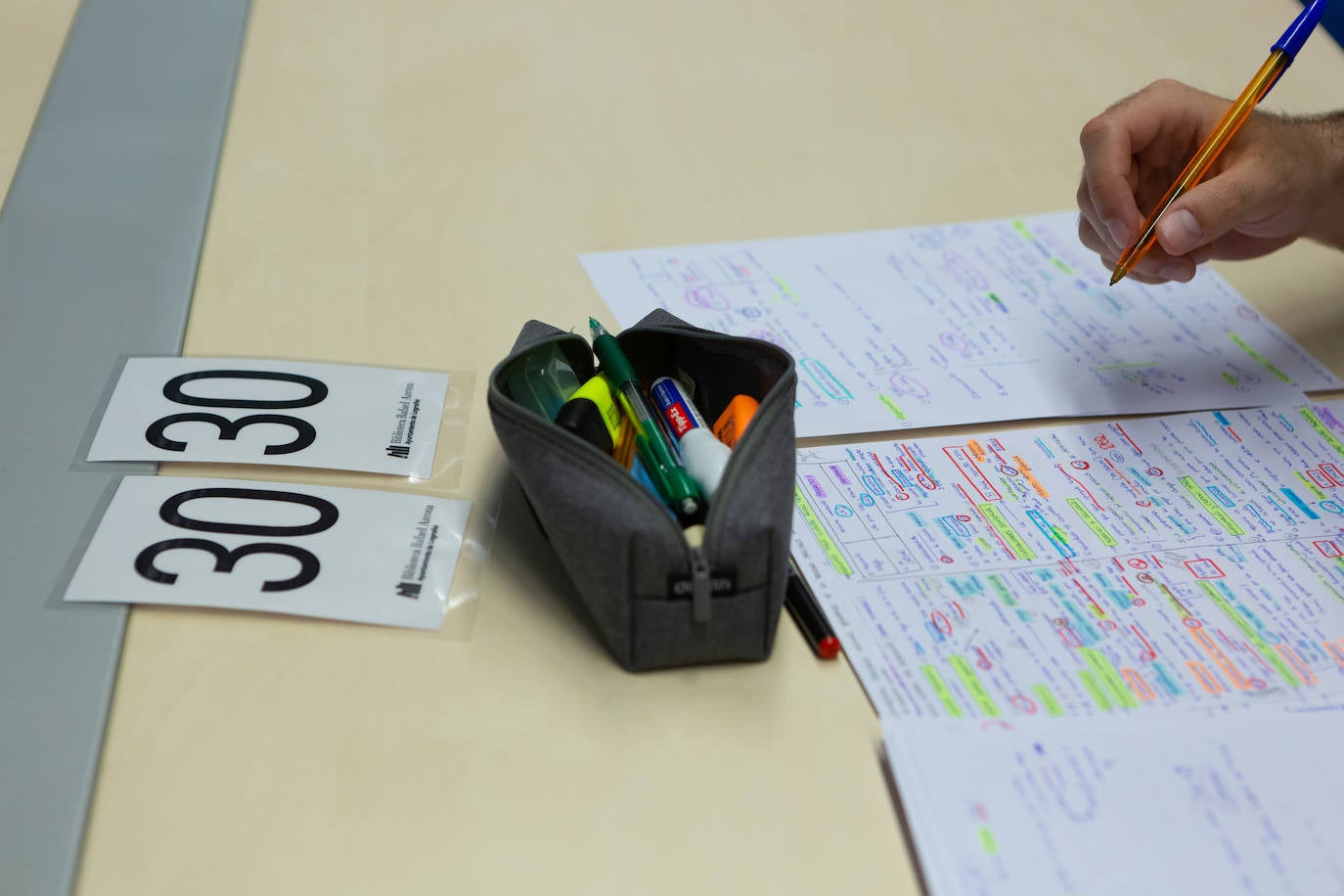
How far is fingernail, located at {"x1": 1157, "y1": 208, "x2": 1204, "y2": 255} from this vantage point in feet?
2.30

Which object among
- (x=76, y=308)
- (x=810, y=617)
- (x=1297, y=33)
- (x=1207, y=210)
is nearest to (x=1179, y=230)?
(x=1207, y=210)

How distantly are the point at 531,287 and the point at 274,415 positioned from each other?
223mm

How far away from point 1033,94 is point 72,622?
952 mm

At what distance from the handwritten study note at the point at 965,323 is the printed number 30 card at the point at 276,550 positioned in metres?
0.25

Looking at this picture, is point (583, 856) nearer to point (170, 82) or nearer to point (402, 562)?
point (402, 562)

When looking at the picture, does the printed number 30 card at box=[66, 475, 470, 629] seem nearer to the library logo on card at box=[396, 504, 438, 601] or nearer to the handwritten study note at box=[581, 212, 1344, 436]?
the library logo on card at box=[396, 504, 438, 601]

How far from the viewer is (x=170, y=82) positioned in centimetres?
103

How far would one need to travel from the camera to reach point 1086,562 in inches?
24.3

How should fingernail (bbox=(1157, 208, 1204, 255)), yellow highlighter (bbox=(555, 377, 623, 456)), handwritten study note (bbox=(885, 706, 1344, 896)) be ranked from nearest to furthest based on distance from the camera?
1. handwritten study note (bbox=(885, 706, 1344, 896))
2. yellow highlighter (bbox=(555, 377, 623, 456))
3. fingernail (bbox=(1157, 208, 1204, 255))

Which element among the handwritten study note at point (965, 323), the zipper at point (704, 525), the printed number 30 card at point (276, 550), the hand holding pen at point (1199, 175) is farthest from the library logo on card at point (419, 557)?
the hand holding pen at point (1199, 175)

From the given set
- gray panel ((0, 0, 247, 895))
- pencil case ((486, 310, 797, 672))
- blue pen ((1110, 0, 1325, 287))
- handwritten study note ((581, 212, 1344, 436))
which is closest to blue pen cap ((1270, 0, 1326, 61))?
blue pen ((1110, 0, 1325, 287))

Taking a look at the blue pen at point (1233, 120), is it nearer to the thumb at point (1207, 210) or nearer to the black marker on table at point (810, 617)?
the thumb at point (1207, 210)

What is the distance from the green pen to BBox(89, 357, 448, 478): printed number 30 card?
13 centimetres

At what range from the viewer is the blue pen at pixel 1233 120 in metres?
0.70
